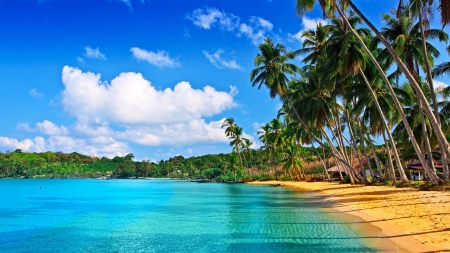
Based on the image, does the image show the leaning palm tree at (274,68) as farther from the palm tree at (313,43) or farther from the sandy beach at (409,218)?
the sandy beach at (409,218)

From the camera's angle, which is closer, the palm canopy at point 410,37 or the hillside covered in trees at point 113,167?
the palm canopy at point 410,37

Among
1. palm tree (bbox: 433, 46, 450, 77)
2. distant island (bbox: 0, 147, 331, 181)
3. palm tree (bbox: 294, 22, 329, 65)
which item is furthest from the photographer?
distant island (bbox: 0, 147, 331, 181)

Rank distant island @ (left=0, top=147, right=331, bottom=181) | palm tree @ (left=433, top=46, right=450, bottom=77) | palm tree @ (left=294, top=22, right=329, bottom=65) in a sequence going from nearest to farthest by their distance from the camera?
palm tree @ (left=433, top=46, right=450, bottom=77), palm tree @ (left=294, top=22, right=329, bottom=65), distant island @ (left=0, top=147, right=331, bottom=181)

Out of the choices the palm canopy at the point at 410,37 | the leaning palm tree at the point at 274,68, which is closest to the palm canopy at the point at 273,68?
the leaning palm tree at the point at 274,68

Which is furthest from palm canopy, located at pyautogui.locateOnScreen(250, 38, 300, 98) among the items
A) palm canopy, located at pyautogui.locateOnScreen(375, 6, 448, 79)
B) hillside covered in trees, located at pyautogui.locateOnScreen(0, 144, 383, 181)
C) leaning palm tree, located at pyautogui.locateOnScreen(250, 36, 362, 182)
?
hillside covered in trees, located at pyautogui.locateOnScreen(0, 144, 383, 181)

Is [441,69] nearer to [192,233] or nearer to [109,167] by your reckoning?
[192,233]

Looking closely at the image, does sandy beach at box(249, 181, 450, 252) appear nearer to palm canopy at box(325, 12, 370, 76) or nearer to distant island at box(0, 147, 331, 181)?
palm canopy at box(325, 12, 370, 76)

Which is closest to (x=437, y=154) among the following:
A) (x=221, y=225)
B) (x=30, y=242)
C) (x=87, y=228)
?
(x=221, y=225)

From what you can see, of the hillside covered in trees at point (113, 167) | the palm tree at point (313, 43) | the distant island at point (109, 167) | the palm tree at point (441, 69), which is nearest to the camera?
the palm tree at point (441, 69)

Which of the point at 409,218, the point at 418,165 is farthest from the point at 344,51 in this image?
the point at 418,165

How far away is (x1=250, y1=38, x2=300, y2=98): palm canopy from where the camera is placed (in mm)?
32938

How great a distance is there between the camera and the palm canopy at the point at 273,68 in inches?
1297

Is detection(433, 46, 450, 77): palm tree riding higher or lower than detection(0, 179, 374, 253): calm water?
higher

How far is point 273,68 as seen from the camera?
108ft
